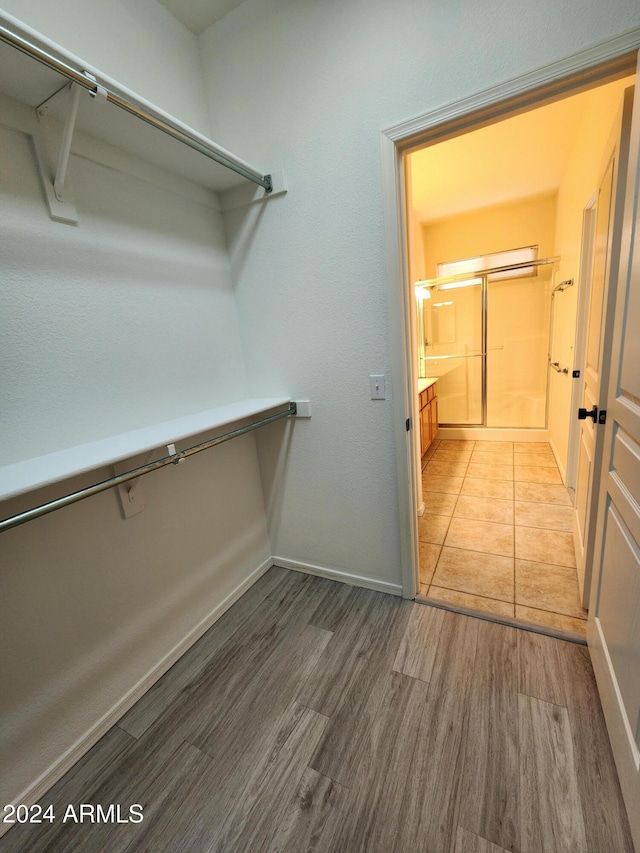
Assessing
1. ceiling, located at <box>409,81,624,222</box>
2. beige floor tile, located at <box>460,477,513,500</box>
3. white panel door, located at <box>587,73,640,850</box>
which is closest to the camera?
white panel door, located at <box>587,73,640,850</box>

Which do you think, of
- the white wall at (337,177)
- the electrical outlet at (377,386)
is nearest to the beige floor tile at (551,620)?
the white wall at (337,177)

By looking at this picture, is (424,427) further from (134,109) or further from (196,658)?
(134,109)

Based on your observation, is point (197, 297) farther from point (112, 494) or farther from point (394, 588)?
point (394, 588)

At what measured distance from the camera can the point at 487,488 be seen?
306cm

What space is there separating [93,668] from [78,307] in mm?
1314

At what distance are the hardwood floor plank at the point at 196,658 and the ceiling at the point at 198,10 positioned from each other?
2862 mm

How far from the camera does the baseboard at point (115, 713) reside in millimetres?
1132

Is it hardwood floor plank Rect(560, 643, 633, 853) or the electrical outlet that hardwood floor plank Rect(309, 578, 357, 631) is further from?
the electrical outlet

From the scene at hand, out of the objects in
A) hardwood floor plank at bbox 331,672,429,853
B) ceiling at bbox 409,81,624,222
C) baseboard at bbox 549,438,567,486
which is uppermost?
ceiling at bbox 409,81,624,222

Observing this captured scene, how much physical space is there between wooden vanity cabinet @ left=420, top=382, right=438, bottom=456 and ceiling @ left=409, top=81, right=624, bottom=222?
1879 millimetres

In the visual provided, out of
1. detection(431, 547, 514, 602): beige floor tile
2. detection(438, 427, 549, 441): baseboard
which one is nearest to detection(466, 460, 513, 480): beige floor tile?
detection(438, 427, 549, 441): baseboard

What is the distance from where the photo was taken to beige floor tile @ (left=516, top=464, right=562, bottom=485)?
10.2ft

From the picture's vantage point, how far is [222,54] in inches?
65.8

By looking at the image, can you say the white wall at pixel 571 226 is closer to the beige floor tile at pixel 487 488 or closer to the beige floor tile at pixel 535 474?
the beige floor tile at pixel 535 474
